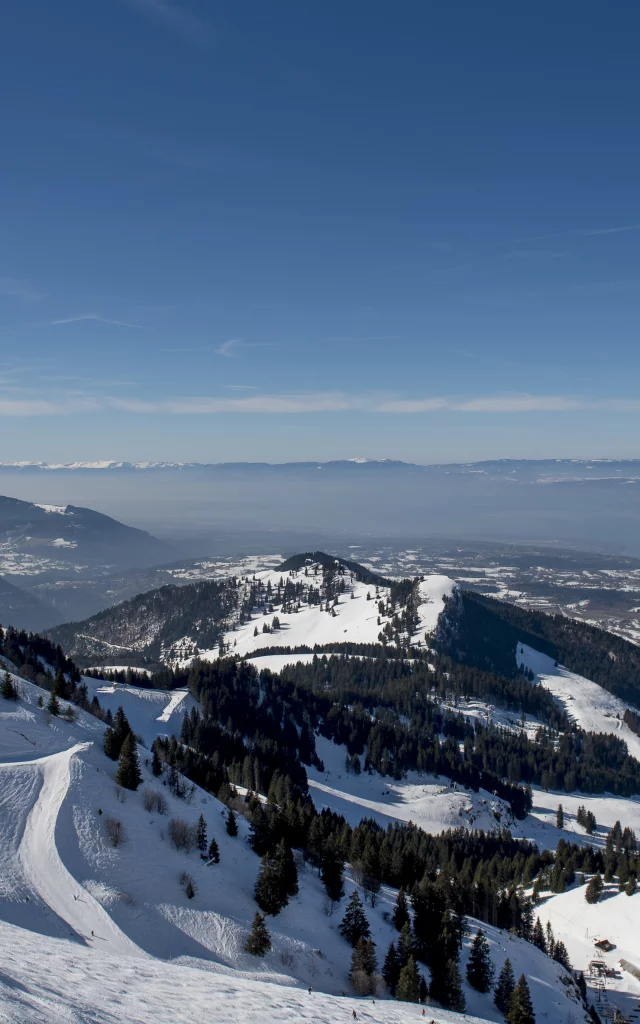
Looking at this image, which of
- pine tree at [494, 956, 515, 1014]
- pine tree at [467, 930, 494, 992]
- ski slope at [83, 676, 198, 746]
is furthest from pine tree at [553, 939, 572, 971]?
ski slope at [83, 676, 198, 746]

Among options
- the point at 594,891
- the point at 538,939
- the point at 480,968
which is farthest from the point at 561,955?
the point at 480,968

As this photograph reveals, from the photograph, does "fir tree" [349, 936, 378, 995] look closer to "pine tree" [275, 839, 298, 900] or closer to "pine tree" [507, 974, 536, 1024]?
"pine tree" [275, 839, 298, 900]

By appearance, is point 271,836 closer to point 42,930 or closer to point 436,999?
point 436,999

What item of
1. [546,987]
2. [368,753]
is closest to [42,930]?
[546,987]

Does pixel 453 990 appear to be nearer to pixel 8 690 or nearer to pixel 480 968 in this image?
pixel 480 968

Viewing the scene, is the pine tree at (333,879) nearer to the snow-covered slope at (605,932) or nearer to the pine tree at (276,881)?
the pine tree at (276,881)
